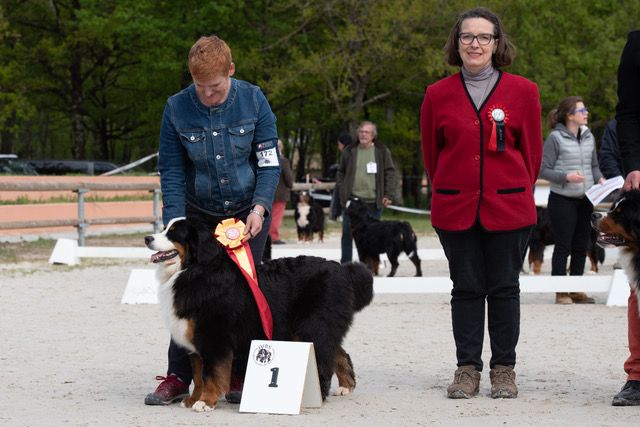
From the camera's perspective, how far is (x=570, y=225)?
33.2 feet

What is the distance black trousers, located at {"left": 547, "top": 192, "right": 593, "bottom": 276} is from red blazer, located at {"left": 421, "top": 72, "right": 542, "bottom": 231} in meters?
4.32

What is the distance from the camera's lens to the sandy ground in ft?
17.4

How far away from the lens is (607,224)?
219 inches

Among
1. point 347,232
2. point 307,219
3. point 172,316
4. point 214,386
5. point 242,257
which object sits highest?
point 242,257

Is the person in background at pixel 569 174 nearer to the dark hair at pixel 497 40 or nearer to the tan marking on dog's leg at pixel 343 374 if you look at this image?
the dark hair at pixel 497 40

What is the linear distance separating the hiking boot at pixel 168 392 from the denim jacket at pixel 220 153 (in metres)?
0.87

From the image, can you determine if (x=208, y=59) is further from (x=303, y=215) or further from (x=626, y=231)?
(x=303, y=215)

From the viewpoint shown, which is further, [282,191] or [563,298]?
[282,191]

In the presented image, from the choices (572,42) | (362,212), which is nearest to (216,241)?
(362,212)

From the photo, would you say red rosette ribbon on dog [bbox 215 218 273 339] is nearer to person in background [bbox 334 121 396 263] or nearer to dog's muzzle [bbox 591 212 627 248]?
dog's muzzle [bbox 591 212 627 248]

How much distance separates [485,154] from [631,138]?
2.52 feet

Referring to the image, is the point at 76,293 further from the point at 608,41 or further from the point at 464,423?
the point at 608,41

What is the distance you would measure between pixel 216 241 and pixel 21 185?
11.5 m

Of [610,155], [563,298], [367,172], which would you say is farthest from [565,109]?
[367,172]
